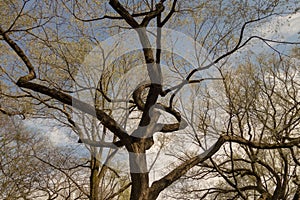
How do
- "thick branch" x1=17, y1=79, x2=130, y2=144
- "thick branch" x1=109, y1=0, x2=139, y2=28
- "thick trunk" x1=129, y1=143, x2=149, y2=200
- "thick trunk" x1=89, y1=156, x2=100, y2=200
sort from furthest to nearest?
"thick trunk" x1=89, y1=156, x2=100, y2=200, "thick branch" x1=109, y1=0, x2=139, y2=28, "thick branch" x1=17, y1=79, x2=130, y2=144, "thick trunk" x1=129, y1=143, x2=149, y2=200

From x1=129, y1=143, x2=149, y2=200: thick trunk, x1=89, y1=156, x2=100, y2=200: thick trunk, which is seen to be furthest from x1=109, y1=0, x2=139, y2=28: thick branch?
x1=89, y1=156, x2=100, y2=200: thick trunk

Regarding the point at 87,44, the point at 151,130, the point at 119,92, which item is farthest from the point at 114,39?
the point at 151,130

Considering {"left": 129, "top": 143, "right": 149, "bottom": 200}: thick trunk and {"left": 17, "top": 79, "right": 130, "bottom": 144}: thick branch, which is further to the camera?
{"left": 17, "top": 79, "right": 130, "bottom": 144}: thick branch

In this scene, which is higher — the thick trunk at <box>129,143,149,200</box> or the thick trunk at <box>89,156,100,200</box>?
the thick trunk at <box>89,156,100,200</box>

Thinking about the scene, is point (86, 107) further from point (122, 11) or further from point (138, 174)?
point (122, 11)

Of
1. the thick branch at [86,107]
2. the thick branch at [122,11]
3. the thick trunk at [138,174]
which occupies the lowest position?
the thick trunk at [138,174]

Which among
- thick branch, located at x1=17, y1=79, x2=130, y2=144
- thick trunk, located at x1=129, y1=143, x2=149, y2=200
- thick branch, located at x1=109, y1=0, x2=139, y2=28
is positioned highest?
thick branch, located at x1=109, y1=0, x2=139, y2=28

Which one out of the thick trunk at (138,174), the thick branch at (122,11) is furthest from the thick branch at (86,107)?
the thick branch at (122,11)

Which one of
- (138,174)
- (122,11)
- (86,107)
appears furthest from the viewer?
(122,11)

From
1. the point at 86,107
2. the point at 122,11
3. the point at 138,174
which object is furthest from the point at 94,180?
the point at 122,11

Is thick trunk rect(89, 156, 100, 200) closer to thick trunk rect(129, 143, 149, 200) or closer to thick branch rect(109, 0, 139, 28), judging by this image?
thick trunk rect(129, 143, 149, 200)

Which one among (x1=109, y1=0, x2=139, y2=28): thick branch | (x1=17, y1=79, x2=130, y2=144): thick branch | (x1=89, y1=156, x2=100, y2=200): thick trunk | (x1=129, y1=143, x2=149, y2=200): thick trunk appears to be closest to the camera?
(x1=129, y1=143, x2=149, y2=200): thick trunk

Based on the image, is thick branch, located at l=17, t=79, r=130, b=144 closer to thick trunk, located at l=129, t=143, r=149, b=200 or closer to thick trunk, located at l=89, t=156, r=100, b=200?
thick trunk, located at l=129, t=143, r=149, b=200

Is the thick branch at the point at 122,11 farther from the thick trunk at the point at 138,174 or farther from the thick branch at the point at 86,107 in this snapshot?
the thick trunk at the point at 138,174
